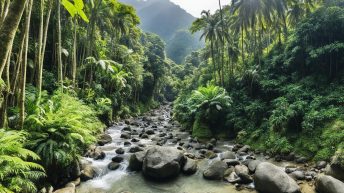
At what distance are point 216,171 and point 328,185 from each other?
4.17 metres

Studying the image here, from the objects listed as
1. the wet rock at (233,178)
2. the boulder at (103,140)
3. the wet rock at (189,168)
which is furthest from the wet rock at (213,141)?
the boulder at (103,140)

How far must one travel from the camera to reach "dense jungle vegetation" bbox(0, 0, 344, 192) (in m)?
8.62

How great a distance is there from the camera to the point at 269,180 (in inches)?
380

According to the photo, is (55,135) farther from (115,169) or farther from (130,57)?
(130,57)

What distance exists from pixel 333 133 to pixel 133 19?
26.4 m

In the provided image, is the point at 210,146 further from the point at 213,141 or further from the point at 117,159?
the point at 117,159

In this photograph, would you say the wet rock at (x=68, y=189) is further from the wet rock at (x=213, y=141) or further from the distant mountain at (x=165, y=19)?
the distant mountain at (x=165, y=19)

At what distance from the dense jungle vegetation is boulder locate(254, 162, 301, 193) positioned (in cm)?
225

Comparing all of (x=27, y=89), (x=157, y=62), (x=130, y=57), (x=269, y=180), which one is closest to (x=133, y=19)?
(x=130, y=57)

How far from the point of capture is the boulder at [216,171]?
11.4 meters

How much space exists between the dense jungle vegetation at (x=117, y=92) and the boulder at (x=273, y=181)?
225 cm

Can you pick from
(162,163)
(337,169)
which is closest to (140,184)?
(162,163)

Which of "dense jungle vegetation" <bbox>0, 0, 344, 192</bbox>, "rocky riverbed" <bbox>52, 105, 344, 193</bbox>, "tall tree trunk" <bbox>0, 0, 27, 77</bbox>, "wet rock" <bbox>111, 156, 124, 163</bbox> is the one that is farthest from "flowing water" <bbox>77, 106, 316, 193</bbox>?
"tall tree trunk" <bbox>0, 0, 27, 77</bbox>

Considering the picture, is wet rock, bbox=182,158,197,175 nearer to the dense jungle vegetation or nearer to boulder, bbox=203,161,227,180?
boulder, bbox=203,161,227,180
